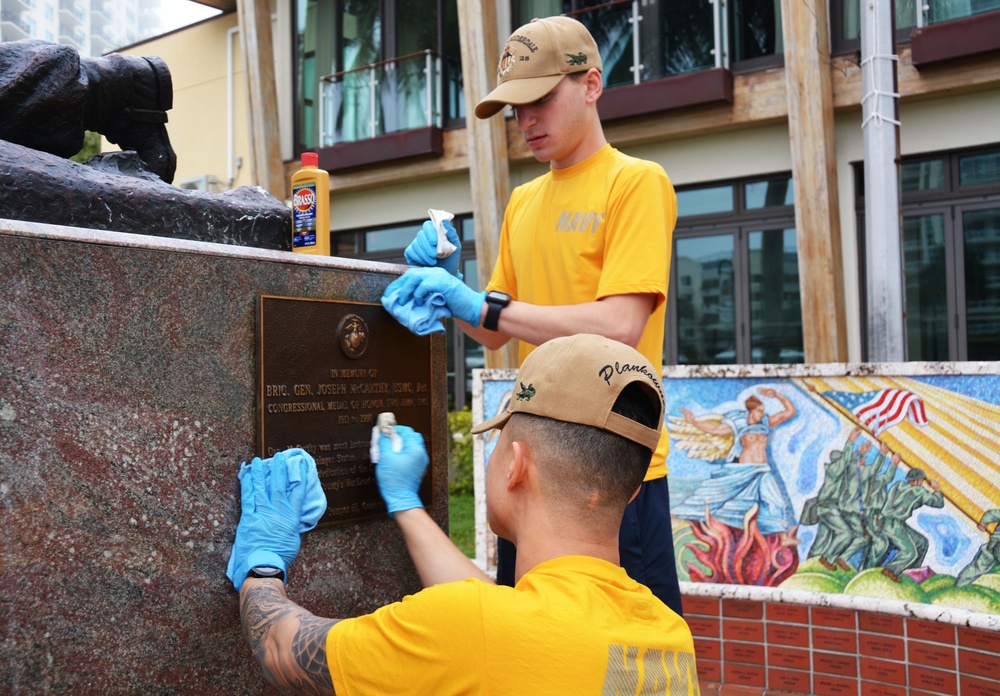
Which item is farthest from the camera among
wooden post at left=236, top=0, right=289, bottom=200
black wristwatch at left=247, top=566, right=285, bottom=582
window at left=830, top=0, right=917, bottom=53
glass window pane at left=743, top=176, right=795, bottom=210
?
wooden post at left=236, top=0, right=289, bottom=200

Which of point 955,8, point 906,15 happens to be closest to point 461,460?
point 906,15

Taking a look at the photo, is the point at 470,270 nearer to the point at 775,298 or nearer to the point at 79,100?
the point at 775,298

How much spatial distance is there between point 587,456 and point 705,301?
845cm

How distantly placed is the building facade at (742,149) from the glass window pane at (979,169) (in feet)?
0.04

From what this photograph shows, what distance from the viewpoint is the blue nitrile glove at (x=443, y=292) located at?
8.38ft

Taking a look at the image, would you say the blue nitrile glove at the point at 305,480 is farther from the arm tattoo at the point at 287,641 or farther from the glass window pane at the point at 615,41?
the glass window pane at the point at 615,41

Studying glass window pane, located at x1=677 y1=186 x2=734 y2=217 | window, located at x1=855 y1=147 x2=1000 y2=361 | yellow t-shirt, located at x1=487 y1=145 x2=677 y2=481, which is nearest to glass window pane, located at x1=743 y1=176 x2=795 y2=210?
glass window pane, located at x1=677 y1=186 x2=734 y2=217

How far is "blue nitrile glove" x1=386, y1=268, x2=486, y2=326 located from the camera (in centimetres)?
255

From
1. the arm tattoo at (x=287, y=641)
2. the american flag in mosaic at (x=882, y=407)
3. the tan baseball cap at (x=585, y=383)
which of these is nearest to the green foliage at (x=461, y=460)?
the american flag in mosaic at (x=882, y=407)

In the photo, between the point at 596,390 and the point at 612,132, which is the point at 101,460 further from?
the point at 612,132

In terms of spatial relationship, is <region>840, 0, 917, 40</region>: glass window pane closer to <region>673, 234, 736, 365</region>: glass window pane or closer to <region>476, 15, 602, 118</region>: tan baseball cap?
<region>673, 234, 736, 365</region>: glass window pane

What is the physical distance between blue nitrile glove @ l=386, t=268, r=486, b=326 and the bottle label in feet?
1.05

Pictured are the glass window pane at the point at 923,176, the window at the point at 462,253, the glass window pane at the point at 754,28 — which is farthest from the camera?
the window at the point at 462,253

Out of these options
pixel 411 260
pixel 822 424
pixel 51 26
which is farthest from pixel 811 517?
pixel 51 26
